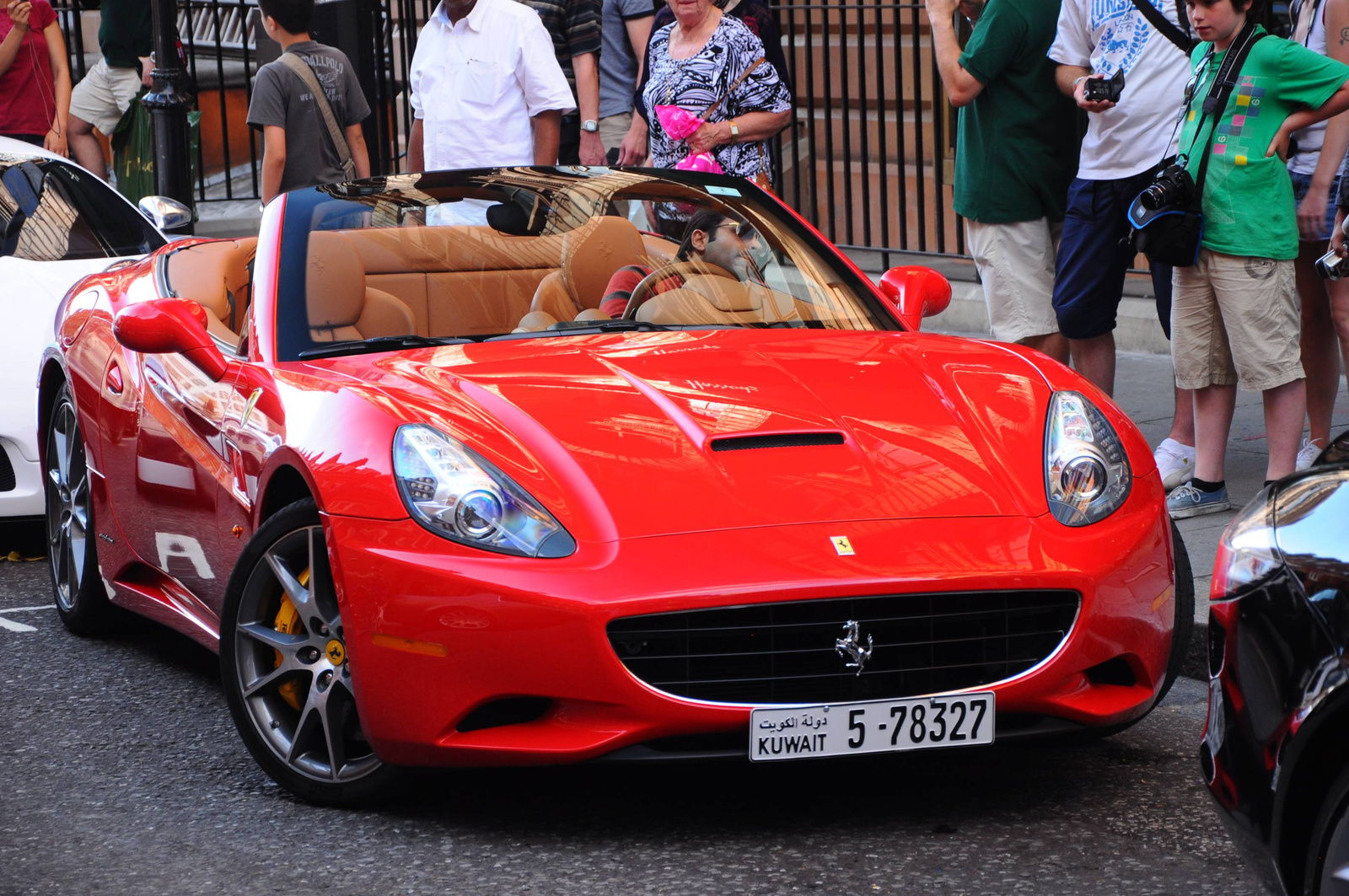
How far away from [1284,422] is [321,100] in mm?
4514

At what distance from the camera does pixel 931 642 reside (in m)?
3.74

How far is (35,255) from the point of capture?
7.75 m

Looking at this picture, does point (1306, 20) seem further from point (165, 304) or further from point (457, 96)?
point (165, 304)

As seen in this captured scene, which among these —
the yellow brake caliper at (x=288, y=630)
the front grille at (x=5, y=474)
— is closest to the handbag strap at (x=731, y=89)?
the front grille at (x=5, y=474)

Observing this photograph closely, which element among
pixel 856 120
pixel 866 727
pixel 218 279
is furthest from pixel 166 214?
pixel 856 120

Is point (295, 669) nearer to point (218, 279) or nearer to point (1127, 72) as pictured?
point (218, 279)

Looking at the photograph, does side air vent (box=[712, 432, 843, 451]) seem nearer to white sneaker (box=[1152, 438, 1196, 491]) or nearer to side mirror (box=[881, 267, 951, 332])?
side mirror (box=[881, 267, 951, 332])

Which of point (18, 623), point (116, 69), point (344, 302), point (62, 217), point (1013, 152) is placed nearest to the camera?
point (344, 302)

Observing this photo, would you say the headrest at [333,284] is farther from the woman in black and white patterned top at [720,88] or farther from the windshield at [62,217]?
the windshield at [62,217]

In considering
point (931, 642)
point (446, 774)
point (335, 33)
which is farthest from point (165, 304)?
point (335, 33)

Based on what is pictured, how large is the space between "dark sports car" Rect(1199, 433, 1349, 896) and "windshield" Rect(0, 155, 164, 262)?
5.96 metres

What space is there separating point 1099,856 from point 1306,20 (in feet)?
13.4

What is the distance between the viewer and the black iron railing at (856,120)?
38.5ft

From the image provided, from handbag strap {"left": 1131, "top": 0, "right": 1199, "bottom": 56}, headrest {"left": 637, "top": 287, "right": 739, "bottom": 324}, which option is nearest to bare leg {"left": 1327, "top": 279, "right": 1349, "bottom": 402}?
handbag strap {"left": 1131, "top": 0, "right": 1199, "bottom": 56}
